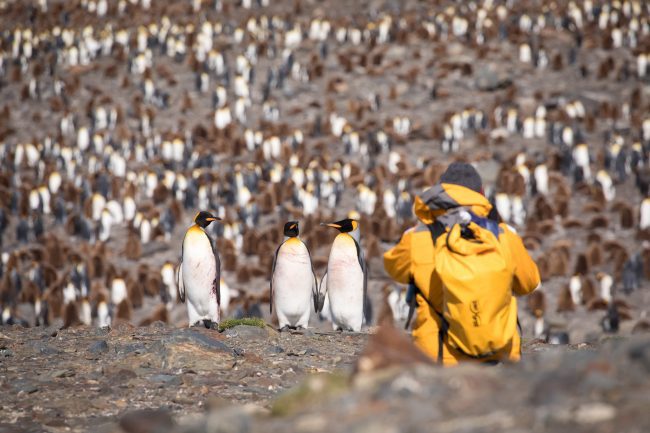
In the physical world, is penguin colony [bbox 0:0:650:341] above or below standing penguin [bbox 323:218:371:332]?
above

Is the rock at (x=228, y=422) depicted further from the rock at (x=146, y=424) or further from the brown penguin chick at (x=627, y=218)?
the brown penguin chick at (x=627, y=218)

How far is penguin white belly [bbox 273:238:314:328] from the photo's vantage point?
9.59 m

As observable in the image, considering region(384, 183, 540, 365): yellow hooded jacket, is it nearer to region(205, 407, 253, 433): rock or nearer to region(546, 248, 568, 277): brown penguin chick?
region(205, 407, 253, 433): rock

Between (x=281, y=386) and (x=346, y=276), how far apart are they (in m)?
3.83

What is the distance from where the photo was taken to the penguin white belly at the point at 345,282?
9.78 m

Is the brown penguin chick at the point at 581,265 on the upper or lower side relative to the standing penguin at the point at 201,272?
lower

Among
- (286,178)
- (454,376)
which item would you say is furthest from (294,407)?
(286,178)

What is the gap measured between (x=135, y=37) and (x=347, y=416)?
119ft

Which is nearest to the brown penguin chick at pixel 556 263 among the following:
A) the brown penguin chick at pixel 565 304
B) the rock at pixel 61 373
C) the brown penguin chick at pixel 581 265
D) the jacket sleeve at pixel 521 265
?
the brown penguin chick at pixel 581 265

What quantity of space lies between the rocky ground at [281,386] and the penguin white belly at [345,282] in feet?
4.21

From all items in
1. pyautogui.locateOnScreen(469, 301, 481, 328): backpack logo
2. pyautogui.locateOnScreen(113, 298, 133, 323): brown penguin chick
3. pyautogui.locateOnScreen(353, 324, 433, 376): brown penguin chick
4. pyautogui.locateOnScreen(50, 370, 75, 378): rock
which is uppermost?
pyautogui.locateOnScreen(469, 301, 481, 328): backpack logo

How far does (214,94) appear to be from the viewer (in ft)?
101

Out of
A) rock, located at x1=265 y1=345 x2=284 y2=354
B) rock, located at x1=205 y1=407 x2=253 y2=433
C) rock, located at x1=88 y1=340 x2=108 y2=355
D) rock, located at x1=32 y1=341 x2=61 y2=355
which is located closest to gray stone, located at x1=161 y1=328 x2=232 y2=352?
rock, located at x1=265 y1=345 x2=284 y2=354

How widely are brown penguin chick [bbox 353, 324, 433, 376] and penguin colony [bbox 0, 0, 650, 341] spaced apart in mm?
5853
